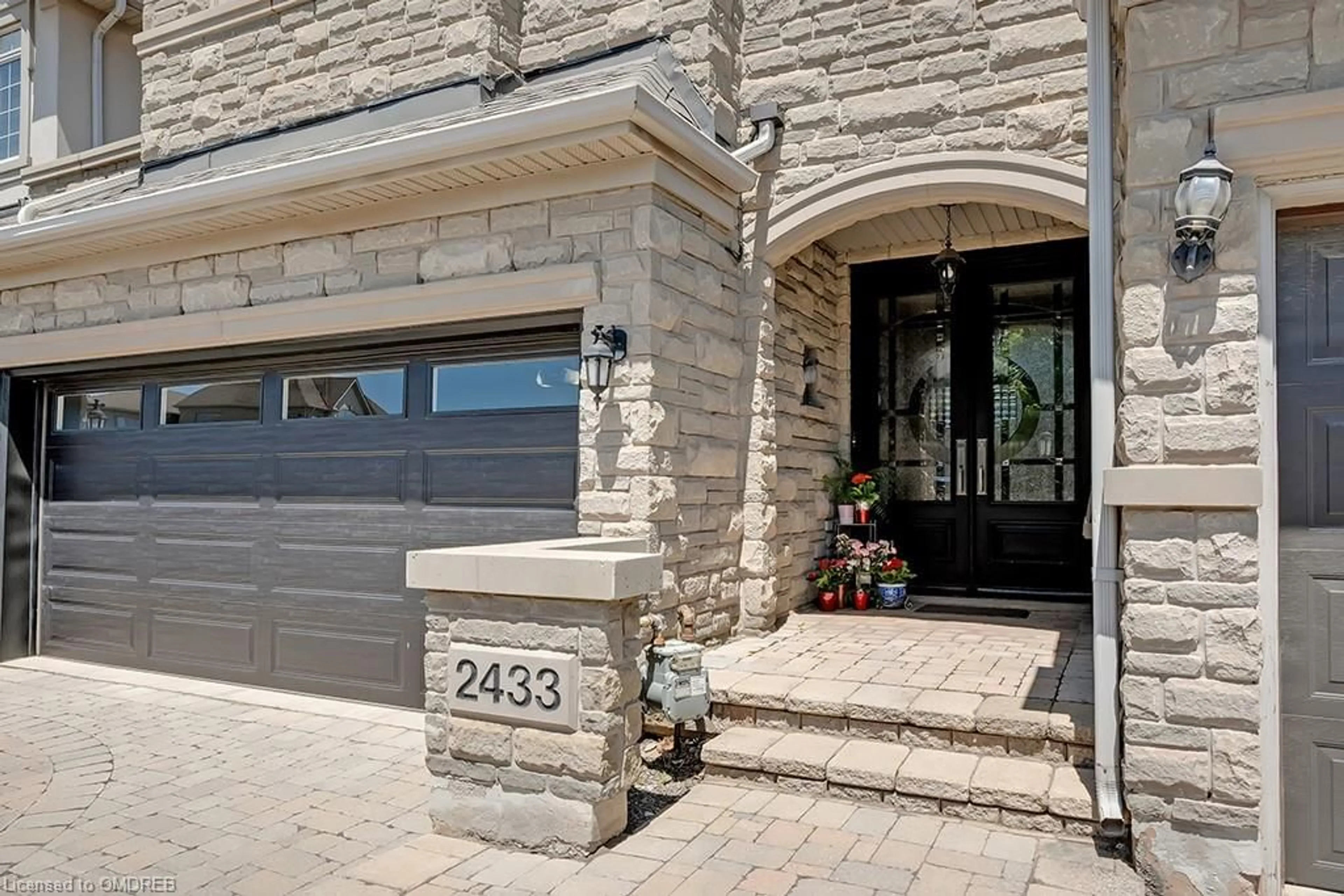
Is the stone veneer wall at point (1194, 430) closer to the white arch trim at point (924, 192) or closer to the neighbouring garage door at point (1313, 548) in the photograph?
the neighbouring garage door at point (1313, 548)

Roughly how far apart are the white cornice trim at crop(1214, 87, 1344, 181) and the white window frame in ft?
34.3

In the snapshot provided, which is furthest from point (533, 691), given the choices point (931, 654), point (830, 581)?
point (830, 581)

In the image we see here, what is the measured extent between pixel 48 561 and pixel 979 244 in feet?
25.8

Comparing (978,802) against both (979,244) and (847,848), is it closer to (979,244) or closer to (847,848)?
(847,848)

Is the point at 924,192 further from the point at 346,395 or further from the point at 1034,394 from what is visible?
the point at 346,395

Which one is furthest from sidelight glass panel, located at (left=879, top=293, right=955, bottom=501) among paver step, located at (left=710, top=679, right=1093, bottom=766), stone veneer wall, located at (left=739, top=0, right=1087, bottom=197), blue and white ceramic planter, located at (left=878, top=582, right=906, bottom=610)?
paver step, located at (left=710, top=679, right=1093, bottom=766)

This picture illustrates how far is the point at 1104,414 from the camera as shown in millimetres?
3400

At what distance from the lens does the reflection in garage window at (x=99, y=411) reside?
22.6 feet

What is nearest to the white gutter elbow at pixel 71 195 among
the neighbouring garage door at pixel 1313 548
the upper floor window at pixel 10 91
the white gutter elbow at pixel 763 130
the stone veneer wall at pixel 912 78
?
the upper floor window at pixel 10 91

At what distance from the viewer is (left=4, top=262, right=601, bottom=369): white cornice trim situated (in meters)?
4.91

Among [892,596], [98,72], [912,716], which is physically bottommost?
[912,716]

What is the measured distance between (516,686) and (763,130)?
13.2ft

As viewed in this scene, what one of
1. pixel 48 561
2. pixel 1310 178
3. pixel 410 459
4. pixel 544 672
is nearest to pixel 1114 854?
pixel 544 672

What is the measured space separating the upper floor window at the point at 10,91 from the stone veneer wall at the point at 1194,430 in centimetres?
1062
